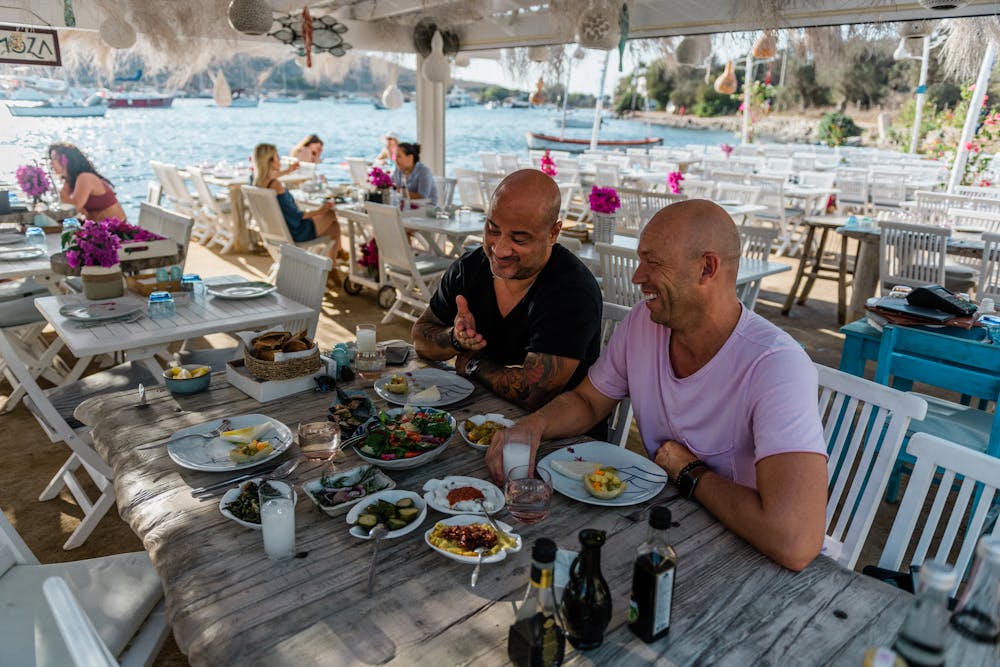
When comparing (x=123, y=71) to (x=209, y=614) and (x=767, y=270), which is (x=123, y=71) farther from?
(x=209, y=614)

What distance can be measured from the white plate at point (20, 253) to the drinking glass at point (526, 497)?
13.3 feet

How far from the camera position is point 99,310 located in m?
2.97

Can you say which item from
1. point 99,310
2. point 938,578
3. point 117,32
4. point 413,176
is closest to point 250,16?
point 117,32

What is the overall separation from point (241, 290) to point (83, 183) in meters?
3.00

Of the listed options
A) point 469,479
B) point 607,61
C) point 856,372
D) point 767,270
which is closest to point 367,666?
point 469,479

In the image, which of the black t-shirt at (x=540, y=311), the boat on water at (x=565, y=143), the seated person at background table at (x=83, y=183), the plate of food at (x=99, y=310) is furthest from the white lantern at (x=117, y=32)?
the boat on water at (x=565, y=143)

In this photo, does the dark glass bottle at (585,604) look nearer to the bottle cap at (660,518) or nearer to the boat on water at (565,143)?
the bottle cap at (660,518)

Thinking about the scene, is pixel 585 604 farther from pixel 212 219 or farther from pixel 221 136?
pixel 221 136

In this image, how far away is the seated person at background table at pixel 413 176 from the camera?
6922 mm

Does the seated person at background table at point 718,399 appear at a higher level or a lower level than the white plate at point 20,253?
higher

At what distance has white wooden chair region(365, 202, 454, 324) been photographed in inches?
204

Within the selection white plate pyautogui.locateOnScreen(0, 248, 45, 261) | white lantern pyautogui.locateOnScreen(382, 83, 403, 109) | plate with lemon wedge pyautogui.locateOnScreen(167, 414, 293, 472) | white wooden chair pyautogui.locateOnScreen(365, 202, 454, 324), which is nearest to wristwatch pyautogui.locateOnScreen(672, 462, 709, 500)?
plate with lemon wedge pyautogui.locateOnScreen(167, 414, 293, 472)

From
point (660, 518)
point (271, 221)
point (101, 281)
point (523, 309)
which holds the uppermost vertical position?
point (660, 518)

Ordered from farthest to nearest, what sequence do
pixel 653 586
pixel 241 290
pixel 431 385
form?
1. pixel 241 290
2. pixel 431 385
3. pixel 653 586
